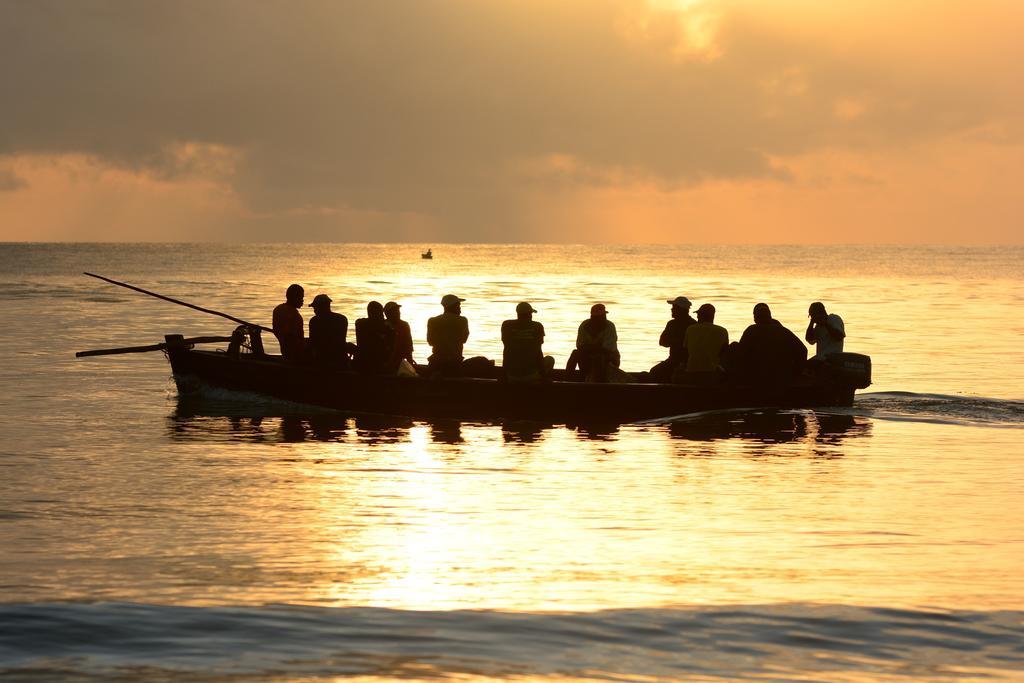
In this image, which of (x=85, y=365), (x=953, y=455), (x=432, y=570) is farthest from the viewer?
(x=85, y=365)

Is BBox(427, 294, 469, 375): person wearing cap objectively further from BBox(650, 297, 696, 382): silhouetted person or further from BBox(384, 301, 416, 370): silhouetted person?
BBox(650, 297, 696, 382): silhouetted person

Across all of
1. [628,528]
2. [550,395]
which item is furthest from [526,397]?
[628,528]

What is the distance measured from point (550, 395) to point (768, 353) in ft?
10.2

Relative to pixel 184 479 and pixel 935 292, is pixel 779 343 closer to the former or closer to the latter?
pixel 184 479

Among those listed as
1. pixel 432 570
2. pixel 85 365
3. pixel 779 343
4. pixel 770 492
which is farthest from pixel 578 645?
pixel 85 365

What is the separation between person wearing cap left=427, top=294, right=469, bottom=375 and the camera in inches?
764

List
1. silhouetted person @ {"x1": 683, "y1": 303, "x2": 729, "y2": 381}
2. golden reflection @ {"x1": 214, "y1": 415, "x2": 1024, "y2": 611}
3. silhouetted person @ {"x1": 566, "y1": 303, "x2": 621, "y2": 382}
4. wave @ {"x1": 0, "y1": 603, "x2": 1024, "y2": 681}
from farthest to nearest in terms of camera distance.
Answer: silhouetted person @ {"x1": 566, "y1": 303, "x2": 621, "y2": 382}, silhouetted person @ {"x1": 683, "y1": 303, "x2": 729, "y2": 381}, golden reflection @ {"x1": 214, "y1": 415, "x2": 1024, "y2": 611}, wave @ {"x1": 0, "y1": 603, "x2": 1024, "y2": 681}

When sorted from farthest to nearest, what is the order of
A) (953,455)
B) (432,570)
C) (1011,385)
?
(1011,385)
(953,455)
(432,570)

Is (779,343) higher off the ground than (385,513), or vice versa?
(779,343)

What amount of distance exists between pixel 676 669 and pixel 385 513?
510 centimetres

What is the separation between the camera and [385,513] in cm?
1297

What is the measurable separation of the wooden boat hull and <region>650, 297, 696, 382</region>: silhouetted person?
2.36 ft

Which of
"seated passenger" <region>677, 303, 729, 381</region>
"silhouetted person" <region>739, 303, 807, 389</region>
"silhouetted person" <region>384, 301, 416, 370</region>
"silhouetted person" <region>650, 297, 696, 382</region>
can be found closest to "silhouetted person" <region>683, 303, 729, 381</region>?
"seated passenger" <region>677, 303, 729, 381</region>

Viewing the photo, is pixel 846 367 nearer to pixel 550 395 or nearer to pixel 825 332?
pixel 825 332
